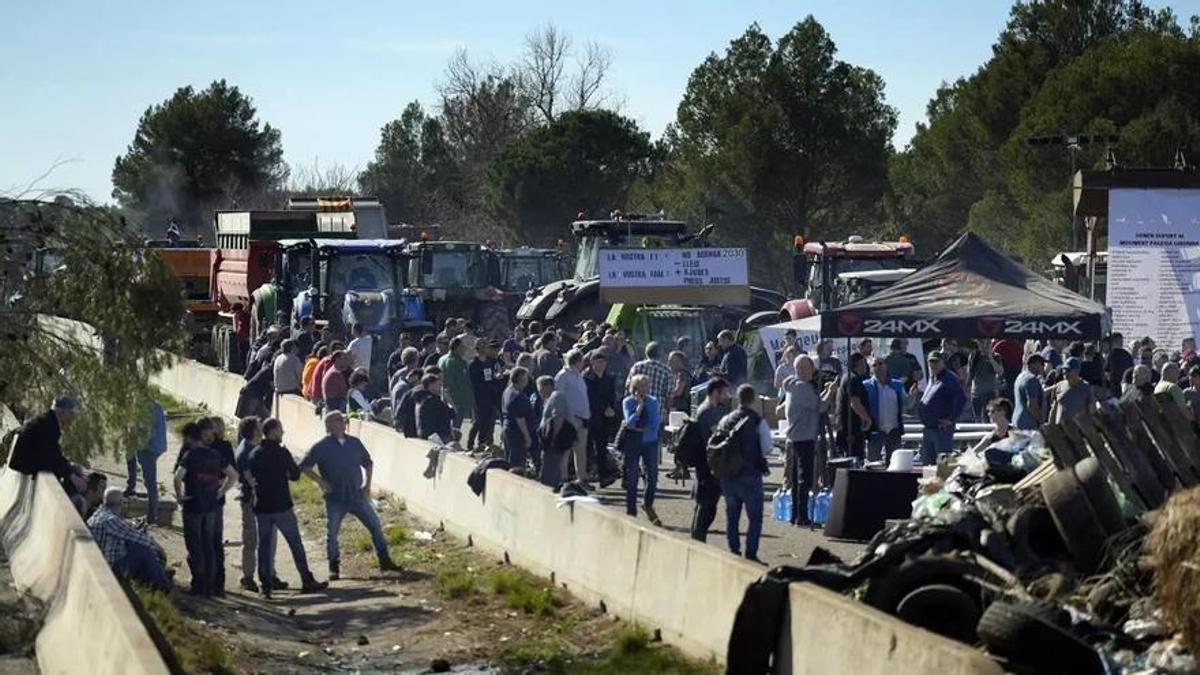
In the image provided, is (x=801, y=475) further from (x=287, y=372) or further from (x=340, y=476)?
(x=287, y=372)

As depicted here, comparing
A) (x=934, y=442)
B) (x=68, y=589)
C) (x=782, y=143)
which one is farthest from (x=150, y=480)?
(x=782, y=143)

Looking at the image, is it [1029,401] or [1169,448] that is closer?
[1169,448]

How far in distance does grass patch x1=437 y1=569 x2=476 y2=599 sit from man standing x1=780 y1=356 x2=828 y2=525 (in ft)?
11.6

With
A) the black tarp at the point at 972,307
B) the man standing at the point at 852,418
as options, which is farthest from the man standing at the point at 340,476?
the man standing at the point at 852,418

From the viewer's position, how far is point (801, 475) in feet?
67.4

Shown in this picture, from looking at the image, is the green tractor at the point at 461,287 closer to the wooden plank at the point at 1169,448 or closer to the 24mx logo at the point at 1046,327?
the 24mx logo at the point at 1046,327

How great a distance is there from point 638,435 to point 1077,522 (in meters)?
8.47

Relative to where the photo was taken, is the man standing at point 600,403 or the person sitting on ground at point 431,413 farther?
the person sitting on ground at point 431,413

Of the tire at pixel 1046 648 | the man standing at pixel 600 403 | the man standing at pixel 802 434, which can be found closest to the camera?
the tire at pixel 1046 648

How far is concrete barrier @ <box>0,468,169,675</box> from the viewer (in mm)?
10781

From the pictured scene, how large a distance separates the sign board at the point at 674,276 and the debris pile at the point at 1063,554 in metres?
18.2

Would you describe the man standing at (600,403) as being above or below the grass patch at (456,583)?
above

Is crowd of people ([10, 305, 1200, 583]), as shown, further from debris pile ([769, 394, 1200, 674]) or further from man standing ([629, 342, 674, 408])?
debris pile ([769, 394, 1200, 674])

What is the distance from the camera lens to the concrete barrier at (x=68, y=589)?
10.8m
